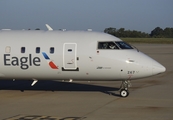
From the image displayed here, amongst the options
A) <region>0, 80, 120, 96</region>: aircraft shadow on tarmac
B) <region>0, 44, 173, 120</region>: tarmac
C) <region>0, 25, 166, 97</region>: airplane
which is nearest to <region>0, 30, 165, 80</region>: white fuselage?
<region>0, 25, 166, 97</region>: airplane

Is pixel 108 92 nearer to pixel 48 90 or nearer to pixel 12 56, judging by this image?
pixel 48 90

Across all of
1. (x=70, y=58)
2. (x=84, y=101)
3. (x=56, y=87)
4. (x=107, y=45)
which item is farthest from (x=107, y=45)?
(x=56, y=87)

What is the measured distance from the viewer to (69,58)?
17.9 metres

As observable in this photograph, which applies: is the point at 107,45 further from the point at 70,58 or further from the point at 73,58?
the point at 70,58

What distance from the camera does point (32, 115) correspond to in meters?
14.5

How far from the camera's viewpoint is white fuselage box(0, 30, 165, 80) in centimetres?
1758

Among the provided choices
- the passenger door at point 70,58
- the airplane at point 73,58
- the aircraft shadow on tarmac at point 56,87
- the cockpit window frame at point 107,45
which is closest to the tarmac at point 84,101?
the aircraft shadow on tarmac at point 56,87

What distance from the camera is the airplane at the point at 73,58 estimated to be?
57.7 ft

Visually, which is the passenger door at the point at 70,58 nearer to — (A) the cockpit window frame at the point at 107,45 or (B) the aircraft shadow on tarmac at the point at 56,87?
(A) the cockpit window frame at the point at 107,45

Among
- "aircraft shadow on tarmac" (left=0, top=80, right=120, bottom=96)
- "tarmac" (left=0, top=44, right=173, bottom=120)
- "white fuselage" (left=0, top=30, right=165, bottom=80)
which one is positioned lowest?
"tarmac" (left=0, top=44, right=173, bottom=120)

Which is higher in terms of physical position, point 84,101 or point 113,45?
point 113,45

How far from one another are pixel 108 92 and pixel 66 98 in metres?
2.61

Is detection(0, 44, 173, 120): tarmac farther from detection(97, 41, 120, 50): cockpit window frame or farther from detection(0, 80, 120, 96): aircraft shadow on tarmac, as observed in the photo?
detection(97, 41, 120, 50): cockpit window frame

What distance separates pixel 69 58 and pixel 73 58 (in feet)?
0.57
